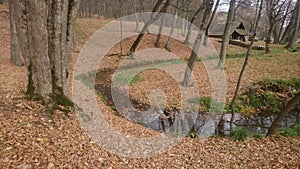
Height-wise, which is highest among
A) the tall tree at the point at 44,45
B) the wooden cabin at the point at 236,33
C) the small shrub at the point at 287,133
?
the wooden cabin at the point at 236,33

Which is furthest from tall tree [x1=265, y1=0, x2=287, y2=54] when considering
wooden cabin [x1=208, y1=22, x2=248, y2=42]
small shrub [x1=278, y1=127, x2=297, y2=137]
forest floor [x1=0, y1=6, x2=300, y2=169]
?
wooden cabin [x1=208, y1=22, x2=248, y2=42]

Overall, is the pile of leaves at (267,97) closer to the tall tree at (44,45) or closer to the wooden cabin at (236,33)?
the tall tree at (44,45)

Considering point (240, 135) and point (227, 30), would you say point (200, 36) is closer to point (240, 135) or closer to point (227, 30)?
point (227, 30)

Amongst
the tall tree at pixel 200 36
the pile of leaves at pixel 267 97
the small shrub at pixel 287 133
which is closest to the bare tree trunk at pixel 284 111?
the small shrub at pixel 287 133

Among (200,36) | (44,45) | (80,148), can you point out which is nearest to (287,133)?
(200,36)

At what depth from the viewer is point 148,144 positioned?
18.8ft

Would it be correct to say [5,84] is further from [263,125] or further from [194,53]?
[263,125]

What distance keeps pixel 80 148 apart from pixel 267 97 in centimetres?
971

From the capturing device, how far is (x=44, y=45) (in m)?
4.68

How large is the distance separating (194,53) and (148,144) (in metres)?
6.08

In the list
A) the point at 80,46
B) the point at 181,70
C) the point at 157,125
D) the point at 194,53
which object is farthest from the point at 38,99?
the point at 80,46

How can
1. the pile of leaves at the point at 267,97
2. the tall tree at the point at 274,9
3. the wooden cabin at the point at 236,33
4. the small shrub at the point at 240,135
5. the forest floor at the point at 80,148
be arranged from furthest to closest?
the wooden cabin at the point at 236,33
the tall tree at the point at 274,9
the pile of leaves at the point at 267,97
the small shrub at the point at 240,135
the forest floor at the point at 80,148

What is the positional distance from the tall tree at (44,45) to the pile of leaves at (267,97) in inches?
322

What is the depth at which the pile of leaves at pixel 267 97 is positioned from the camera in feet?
33.2
